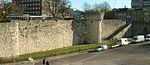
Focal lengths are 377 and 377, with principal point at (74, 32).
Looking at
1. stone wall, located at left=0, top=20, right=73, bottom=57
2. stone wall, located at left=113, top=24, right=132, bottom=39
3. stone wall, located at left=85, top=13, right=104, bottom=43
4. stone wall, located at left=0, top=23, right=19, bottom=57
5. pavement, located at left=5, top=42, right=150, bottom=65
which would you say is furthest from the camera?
stone wall, located at left=113, top=24, right=132, bottom=39

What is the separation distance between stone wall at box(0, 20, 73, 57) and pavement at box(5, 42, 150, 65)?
3.87m

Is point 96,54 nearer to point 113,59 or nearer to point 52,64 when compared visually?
point 113,59

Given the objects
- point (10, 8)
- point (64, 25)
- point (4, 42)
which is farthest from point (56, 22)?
point (10, 8)

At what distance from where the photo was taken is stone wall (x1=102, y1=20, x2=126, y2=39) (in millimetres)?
65938

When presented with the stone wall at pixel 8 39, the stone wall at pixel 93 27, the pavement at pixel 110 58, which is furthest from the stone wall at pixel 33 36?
the stone wall at pixel 93 27

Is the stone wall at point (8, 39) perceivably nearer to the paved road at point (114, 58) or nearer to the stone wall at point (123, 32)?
the paved road at point (114, 58)

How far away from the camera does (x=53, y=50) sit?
168ft

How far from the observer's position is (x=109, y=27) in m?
67.7

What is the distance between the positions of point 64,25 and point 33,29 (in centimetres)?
736

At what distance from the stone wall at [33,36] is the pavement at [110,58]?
3.87m

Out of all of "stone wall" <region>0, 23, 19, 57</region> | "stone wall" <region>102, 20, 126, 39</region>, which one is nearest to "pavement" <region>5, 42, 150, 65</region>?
"stone wall" <region>0, 23, 19, 57</region>

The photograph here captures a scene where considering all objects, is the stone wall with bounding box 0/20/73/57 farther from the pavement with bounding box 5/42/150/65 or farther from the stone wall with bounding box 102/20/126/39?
the stone wall with bounding box 102/20/126/39

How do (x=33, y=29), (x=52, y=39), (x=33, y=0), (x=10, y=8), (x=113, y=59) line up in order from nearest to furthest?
(x=113, y=59)
(x=33, y=29)
(x=52, y=39)
(x=10, y=8)
(x=33, y=0)

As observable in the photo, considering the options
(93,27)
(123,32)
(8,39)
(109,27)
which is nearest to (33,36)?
(8,39)
